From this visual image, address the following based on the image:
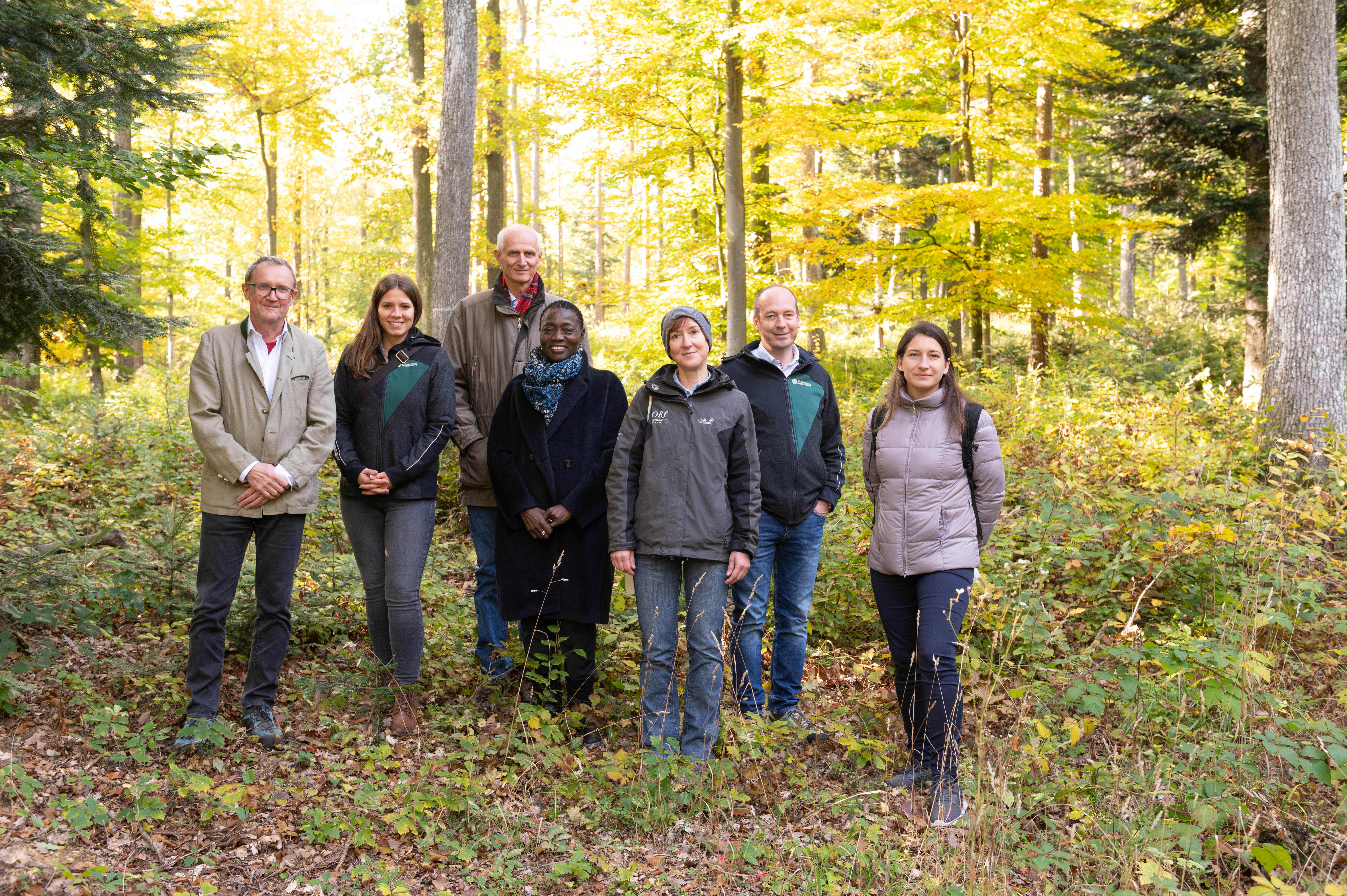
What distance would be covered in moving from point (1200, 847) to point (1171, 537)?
254cm

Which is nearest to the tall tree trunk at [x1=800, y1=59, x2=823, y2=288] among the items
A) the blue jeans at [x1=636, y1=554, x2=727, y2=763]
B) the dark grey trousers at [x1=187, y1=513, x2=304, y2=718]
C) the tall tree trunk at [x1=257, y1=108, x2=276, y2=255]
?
the blue jeans at [x1=636, y1=554, x2=727, y2=763]

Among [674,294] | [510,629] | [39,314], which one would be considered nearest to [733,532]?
[510,629]

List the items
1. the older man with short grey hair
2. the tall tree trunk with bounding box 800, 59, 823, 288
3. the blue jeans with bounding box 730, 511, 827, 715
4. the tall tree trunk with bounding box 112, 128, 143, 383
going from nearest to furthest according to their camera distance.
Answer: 1. the blue jeans with bounding box 730, 511, 827, 715
2. the older man with short grey hair
3. the tall tree trunk with bounding box 112, 128, 143, 383
4. the tall tree trunk with bounding box 800, 59, 823, 288

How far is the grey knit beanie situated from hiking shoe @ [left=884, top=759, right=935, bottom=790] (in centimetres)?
209

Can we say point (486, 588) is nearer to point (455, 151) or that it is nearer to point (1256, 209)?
point (455, 151)

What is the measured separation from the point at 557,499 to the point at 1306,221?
7.82 metres

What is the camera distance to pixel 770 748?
372 cm

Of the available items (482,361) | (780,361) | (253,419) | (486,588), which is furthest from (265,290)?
(780,361)

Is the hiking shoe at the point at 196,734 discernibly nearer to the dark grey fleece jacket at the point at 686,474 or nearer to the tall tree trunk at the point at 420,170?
the dark grey fleece jacket at the point at 686,474

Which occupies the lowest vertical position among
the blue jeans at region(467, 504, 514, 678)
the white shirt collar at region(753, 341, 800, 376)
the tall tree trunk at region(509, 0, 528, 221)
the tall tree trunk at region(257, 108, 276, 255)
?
the blue jeans at region(467, 504, 514, 678)

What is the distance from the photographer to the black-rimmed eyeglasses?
385 cm

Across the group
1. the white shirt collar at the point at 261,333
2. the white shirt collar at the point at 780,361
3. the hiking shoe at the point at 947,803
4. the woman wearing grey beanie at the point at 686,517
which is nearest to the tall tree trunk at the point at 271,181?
the white shirt collar at the point at 261,333

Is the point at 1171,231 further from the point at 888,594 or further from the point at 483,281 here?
the point at 483,281

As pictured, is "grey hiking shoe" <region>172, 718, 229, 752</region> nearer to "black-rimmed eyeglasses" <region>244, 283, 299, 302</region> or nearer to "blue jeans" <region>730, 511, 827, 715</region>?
"black-rimmed eyeglasses" <region>244, 283, 299, 302</region>
